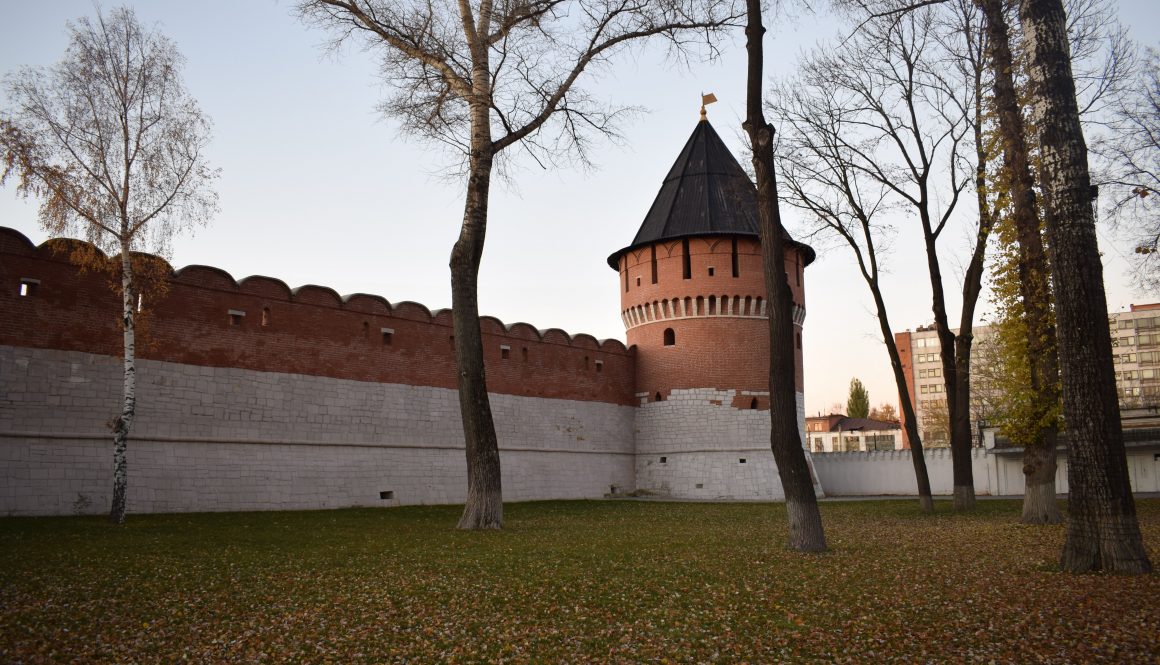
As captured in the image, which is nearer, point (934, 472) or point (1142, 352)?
point (934, 472)

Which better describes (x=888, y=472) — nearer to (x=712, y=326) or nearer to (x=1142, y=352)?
(x=712, y=326)

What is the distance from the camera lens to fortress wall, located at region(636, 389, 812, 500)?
930 inches

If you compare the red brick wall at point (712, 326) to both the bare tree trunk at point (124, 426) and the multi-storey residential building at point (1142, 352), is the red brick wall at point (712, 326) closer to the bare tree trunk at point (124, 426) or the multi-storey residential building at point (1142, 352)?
the bare tree trunk at point (124, 426)

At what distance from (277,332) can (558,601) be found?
13.1m

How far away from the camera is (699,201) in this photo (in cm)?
2530

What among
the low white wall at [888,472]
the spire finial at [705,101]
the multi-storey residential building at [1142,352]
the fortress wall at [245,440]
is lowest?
the low white wall at [888,472]

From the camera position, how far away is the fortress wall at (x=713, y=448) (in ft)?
77.5

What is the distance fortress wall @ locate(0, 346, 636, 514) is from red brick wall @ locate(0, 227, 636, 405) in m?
0.30

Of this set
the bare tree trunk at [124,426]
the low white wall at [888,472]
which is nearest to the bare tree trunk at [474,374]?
the bare tree trunk at [124,426]

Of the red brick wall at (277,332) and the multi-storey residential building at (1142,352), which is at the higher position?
the multi-storey residential building at (1142,352)

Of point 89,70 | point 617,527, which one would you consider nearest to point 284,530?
point 617,527

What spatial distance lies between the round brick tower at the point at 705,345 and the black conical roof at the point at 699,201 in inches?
1.9

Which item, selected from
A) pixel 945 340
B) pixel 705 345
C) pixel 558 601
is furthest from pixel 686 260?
pixel 558 601

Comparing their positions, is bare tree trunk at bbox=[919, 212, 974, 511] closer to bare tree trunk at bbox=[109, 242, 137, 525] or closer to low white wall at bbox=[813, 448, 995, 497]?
low white wall at bbox=[813, 448, 995, 497]
